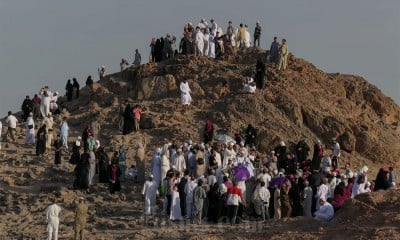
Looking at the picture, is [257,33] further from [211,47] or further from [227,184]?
[227,184]

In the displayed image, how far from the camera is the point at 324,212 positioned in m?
17.0

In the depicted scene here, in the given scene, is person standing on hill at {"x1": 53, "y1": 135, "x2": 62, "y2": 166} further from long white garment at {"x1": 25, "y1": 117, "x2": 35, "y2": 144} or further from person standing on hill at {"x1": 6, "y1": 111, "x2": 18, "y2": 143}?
person standing on hill at {"x1": 6, "y1": 111, "x2": 18, "y2": 143}

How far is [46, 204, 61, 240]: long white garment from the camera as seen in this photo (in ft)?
54.4

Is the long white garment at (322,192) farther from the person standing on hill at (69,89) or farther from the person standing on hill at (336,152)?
the person standing on hill at (69,89)

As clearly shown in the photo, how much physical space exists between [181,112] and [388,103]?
32.1ft

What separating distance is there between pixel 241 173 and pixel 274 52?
11.5m

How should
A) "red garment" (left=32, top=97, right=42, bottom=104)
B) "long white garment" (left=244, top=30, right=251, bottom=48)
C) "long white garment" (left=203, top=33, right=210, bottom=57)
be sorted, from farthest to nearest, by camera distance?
"long white garment" (left=244, top=30, right=251, bottom=48) → "long white garment" (left=203, top=33, right=210, bottom=57) → "red garment" (left=32, top=97, right=42, bottom=104)

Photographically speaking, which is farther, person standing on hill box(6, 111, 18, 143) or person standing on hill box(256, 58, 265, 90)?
person standing on hill box(256, 58, 265, 90)

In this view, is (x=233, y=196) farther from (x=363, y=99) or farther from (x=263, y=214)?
(x=363, y=99)

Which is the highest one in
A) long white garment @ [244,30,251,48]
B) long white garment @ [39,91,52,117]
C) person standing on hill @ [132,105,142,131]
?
long white garment @ [244,30,251,48]

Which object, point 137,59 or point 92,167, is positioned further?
point 137,59

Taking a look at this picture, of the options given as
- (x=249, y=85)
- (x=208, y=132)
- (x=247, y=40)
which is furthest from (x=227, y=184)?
(x=247, y=40)

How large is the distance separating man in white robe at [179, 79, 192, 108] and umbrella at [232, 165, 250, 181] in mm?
8531

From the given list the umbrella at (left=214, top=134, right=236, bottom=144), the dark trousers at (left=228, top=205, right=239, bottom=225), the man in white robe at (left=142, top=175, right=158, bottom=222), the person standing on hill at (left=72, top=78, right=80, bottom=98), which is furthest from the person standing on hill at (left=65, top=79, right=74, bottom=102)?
the dark trousers at (left=228, top=205, right=239, bottom=225)
